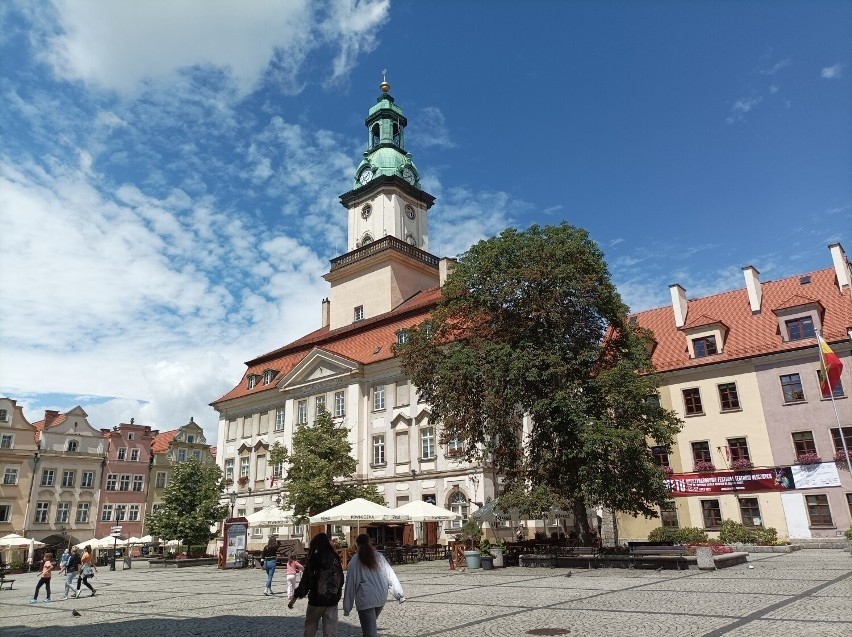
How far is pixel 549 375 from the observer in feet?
80.5

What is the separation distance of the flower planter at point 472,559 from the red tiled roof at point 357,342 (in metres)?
16.4

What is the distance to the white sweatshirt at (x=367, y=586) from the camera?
7883 mm

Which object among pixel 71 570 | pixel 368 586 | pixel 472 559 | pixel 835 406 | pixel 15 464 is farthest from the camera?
pixel 15 464

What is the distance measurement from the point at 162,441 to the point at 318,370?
32.2 meters

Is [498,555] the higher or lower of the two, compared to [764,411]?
lower

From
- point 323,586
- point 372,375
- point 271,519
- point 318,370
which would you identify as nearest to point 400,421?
point 372,375

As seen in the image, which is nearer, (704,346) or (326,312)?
(704,346)

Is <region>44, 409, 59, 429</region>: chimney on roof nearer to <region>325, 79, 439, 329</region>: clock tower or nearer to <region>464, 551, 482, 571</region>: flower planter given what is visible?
<region>325, 79, 439, 329</region>: clock tower

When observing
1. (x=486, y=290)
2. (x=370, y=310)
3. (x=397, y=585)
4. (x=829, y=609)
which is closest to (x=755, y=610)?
(x=829, y=609)

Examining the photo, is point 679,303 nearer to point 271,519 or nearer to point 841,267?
point 841,267

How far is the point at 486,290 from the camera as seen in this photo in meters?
27.0

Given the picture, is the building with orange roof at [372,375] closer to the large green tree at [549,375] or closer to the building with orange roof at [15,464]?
the large green tree at [549,375]

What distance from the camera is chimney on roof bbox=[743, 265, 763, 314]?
37.0m

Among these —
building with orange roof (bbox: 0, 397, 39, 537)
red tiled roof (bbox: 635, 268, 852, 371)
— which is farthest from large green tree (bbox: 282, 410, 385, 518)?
building with orange roof (bbox: 0, 397, 39, 537)
